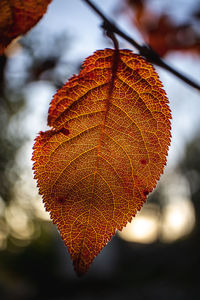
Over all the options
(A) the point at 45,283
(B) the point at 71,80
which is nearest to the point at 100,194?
(B) the point at 71,80

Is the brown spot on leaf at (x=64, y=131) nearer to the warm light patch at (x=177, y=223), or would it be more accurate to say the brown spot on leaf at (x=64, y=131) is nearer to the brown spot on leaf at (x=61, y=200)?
the brown spot on leaf at (x=61, y=200)

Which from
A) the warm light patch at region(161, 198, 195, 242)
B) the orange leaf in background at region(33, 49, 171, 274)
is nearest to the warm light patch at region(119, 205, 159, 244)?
the warm light patch at region(161, 198, 195, 242)

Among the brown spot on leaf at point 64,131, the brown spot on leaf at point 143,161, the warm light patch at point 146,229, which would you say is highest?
the warm light patch at point 146,229

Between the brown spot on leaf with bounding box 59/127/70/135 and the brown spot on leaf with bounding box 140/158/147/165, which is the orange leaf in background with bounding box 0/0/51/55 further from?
the brown spot on leaf with bounding box 140/158/147/165

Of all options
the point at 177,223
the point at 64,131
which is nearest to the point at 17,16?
the point at 64,131

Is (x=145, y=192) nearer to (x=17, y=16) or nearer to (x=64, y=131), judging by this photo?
(x=64, y=131)

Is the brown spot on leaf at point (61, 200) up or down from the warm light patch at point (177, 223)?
down

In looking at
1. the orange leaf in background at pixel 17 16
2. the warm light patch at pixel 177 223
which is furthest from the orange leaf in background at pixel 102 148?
the warm light patch at pixel 177 223

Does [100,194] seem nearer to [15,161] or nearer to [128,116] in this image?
[128,116]
